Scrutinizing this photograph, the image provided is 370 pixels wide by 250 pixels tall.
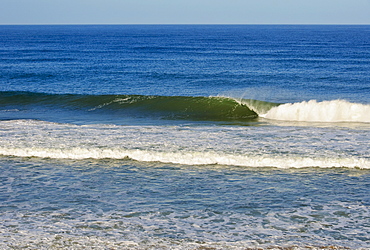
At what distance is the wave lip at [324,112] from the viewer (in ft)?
57.5

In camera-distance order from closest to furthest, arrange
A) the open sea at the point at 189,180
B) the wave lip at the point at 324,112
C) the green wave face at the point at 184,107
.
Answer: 1. the open sea at the point at 189,180
2. the wave lip at the point at 324,112
3. the green wave face at the point at 184,107

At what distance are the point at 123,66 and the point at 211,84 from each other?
43.6 feet

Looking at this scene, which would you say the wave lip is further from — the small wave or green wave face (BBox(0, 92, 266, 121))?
the small wave

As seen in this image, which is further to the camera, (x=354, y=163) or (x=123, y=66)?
(x=123, y=66)

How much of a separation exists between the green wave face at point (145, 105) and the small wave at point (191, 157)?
27.3 ft

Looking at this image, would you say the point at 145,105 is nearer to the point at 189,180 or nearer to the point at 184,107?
the point at 184,107

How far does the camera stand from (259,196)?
796 cm

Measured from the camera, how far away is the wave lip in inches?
690

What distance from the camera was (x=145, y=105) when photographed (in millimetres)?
22188

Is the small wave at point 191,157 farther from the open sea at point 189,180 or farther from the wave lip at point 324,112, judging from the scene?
the wave lip at point 324,112

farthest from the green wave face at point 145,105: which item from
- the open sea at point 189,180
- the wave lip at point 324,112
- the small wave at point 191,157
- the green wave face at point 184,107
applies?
the small wave at point 191,157

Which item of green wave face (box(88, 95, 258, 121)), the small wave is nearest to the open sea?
the small wave

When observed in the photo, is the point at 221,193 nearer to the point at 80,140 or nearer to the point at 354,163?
the point at 354,163

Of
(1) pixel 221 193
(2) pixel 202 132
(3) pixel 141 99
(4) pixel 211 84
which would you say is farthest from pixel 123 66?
(1) pixel 221 193
